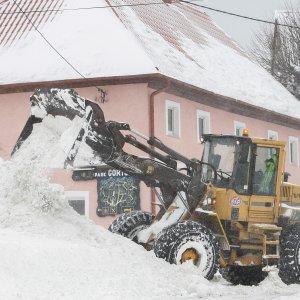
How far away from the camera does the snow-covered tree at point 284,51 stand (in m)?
45.6

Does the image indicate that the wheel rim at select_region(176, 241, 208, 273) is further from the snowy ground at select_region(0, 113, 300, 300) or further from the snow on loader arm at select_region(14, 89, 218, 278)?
the snowy ground at select_region(0, 113, 300, 300)

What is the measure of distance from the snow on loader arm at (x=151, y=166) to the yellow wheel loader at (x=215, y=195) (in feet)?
0.05

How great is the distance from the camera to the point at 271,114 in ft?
94.7

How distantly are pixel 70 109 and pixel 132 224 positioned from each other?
267cm

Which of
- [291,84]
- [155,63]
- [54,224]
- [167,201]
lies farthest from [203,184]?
[291,84]

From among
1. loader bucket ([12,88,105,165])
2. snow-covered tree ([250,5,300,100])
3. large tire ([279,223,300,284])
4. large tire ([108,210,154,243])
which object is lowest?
large tire ([279,223,300,284])

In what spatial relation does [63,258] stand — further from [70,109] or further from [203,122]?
[203,122]

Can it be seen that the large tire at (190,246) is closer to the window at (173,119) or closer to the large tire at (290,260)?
the large tire at (290,260)

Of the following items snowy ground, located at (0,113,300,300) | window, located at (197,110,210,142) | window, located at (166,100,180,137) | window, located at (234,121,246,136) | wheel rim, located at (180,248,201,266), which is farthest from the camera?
window, located at (234,121,246,136)

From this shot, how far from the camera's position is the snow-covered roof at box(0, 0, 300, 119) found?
2319 cm

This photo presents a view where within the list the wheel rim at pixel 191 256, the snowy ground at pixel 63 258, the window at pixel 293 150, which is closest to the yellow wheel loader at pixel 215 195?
the wheel rim at pixel 191 256

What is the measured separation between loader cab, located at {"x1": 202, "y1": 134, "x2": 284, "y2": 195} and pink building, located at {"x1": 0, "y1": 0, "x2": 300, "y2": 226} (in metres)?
6.55

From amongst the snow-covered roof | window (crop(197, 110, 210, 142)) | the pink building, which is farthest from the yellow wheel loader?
window (crop(197, 110, 210, 142))

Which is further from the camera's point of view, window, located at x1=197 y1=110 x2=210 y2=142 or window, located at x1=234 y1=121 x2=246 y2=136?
window, located at x1=234 y1=121 x2=246 y2=136
